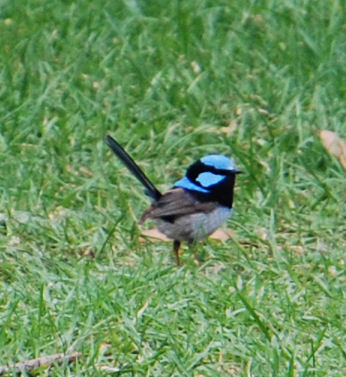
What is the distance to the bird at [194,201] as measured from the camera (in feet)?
22.0

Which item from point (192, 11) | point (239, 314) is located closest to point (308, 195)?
point (239, 314)

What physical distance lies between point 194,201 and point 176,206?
0.11 meters

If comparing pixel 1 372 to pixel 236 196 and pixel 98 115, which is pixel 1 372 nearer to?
pixel 236 196

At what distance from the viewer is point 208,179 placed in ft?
22.4

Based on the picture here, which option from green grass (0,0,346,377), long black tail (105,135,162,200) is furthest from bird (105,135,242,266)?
green grass (0,0,346,377)

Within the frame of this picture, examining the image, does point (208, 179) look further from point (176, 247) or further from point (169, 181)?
point (169, 181)

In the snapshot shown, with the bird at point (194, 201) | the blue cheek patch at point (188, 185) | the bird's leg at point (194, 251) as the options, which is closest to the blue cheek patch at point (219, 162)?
the bird at point (194, 201)

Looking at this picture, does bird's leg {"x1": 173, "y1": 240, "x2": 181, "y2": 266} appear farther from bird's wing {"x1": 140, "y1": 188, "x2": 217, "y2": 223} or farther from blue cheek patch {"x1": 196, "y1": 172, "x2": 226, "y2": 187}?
blue cheek patch {"x1": 196, "y1": 172, "x2": 226, "y2": 187}

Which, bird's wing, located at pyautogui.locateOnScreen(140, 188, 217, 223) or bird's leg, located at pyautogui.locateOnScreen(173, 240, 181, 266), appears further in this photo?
bird's wing, located at pyautogui.locateOnScreen(140, 188, 217, 223)

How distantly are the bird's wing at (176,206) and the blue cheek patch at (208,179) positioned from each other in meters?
0.10

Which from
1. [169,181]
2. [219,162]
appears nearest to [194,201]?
[219,162]

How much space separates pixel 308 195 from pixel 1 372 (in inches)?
99.7

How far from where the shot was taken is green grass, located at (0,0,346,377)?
5637 millimetres

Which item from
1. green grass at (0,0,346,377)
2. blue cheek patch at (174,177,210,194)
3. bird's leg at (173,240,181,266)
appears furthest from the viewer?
blue cheek patch at (174,177,210,194)
